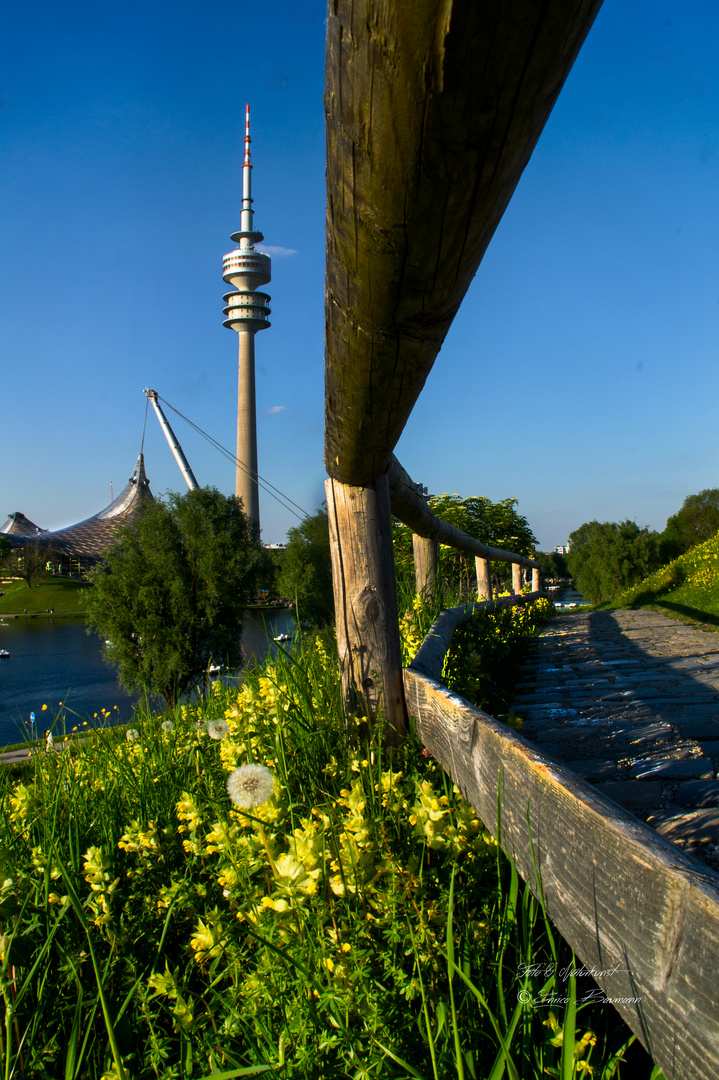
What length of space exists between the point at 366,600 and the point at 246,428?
73.8 m

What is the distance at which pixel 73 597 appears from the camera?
64188 mm

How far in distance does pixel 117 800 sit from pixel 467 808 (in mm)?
1209

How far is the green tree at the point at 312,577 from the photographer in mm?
3380

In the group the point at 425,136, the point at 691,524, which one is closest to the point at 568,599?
the point at 691,524

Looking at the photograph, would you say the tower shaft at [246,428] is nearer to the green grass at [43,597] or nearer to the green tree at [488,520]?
the green grass at [43,597]

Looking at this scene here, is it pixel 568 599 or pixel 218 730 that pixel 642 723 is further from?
pixel 568 599

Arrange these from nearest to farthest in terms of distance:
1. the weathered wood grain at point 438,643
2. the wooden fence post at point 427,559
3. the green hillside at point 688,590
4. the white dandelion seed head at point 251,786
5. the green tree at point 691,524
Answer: the white dandelion seed head at point 251,786 < the weathered wood grain at point 438,643 < the wooden fence post at point 427,559 < the green hillside at point 688,590 < the green tree at point 691,524

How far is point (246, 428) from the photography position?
73562 millimetres

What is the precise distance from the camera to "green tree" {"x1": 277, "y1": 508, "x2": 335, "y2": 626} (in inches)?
133

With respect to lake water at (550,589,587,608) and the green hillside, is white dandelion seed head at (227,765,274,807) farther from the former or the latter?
lake water at (550,589,587,608)

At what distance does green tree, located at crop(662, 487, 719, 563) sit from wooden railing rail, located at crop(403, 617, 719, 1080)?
37.3 metres

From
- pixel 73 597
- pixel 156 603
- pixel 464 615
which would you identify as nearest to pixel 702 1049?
pixel 464 615

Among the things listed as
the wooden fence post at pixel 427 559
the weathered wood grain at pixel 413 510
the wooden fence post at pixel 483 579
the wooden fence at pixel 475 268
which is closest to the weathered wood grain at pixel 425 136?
the wooden fence at pixel 475 268

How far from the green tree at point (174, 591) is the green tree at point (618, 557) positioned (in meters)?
22.1
